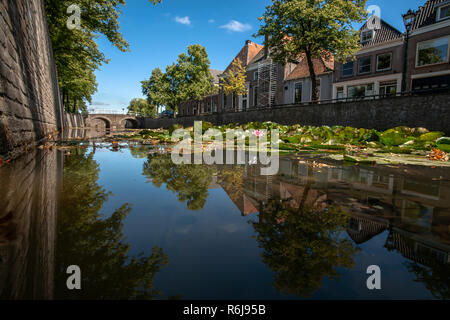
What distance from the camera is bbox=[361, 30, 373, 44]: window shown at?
20.4m

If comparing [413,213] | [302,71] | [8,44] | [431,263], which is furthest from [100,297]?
[302,71]

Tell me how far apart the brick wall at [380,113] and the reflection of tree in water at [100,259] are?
1387cm

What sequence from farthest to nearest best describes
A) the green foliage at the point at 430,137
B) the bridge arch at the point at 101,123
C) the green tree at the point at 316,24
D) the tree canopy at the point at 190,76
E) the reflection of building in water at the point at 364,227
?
the bridge arch at the point at 101,123, the tree canopy at the point at 190,76, the green tree at the point at 316,24, the green foliage at the point at 430,137, the reflection of building in water at the point at 364,227

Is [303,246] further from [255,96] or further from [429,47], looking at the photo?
[255,96]

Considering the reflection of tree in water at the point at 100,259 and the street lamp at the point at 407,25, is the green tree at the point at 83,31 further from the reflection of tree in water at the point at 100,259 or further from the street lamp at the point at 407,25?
the street lamp at the point at 407,25

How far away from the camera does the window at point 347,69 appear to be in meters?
21.4

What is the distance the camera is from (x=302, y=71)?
81.7 feet

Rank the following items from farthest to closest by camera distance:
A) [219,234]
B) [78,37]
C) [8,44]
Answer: [78,37]
[8,44]
[219,234]

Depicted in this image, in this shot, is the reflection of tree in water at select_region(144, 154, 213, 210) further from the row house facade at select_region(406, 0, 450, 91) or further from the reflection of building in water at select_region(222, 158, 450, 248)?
the row house facade at select_region(406, 0, 450, 91)

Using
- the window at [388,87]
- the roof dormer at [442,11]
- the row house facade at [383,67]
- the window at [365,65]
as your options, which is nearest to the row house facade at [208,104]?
the row house facade at [383,67]

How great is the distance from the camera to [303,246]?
3.03 feet
